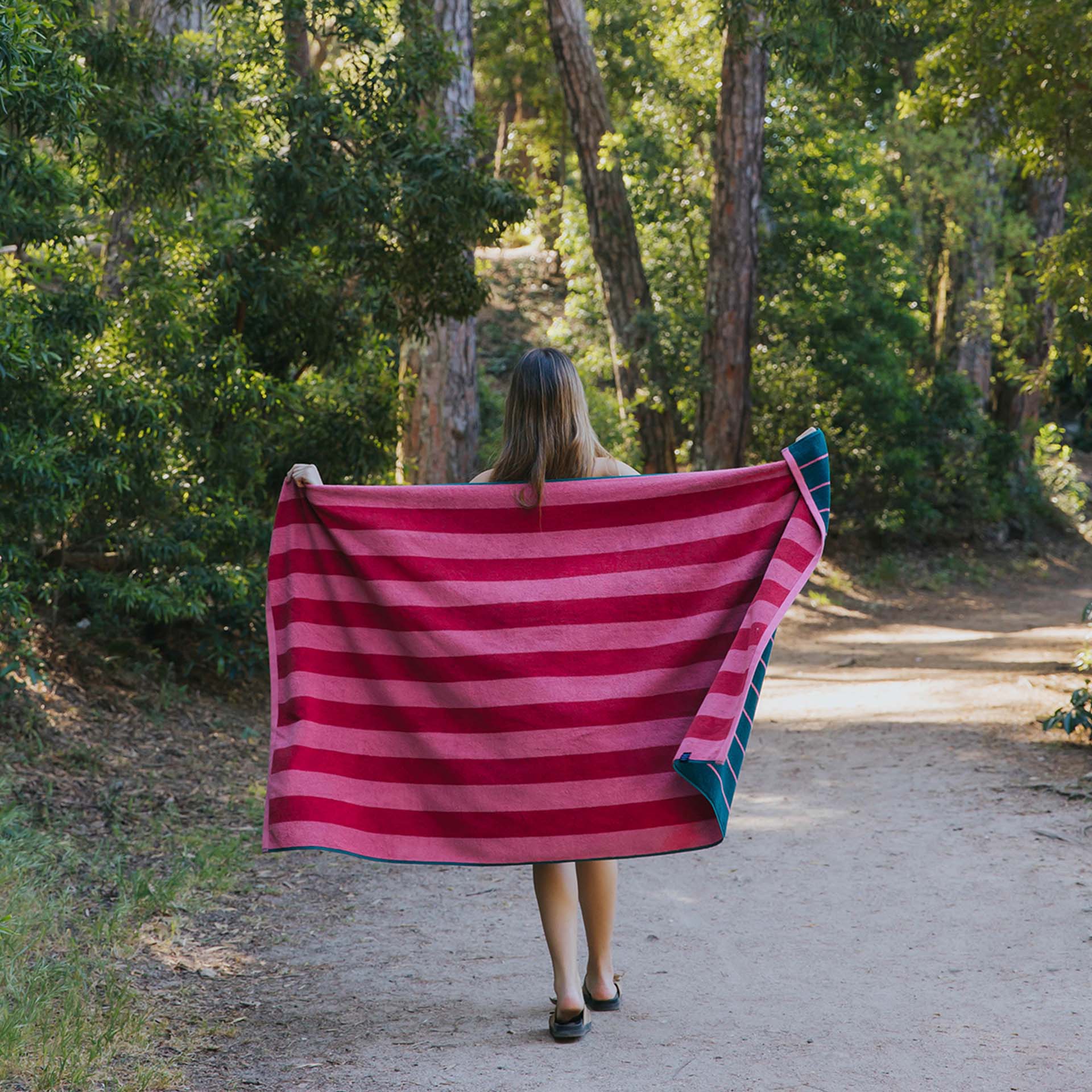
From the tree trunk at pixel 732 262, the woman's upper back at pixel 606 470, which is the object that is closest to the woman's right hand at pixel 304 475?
the woman's upper back at pixel 606 470

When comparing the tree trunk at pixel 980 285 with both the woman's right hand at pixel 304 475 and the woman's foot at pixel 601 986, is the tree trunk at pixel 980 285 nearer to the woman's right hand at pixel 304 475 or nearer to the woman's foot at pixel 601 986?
the woman's foot at pixel 601 986

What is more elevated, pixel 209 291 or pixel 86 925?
pixel 209 291

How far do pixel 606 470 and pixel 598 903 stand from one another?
146cm

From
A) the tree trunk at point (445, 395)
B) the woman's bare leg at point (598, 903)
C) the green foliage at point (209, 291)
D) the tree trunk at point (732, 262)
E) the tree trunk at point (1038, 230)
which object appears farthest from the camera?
the tree trunk at point (1038, 230)

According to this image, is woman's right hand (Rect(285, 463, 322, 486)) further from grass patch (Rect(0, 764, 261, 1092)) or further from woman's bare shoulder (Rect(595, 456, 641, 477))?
grass patch (Rect(0, 764, 261, 1092))

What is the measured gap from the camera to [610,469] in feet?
14.0

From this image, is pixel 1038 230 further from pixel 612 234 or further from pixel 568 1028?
pixel 568 1028

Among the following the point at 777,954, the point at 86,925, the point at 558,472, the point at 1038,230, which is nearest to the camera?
the point at 558,472

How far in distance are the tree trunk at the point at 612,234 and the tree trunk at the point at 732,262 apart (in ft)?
2.96

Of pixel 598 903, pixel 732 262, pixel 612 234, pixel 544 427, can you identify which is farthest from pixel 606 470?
pixel 612 234

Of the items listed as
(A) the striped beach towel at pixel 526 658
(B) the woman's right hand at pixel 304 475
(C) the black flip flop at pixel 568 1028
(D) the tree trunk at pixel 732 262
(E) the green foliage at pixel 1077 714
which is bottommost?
(C) the black flip flop at pixel 568 1028

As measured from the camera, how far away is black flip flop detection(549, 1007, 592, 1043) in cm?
407

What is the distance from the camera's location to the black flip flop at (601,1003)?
14.4ft

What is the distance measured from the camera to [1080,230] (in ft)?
32.5
